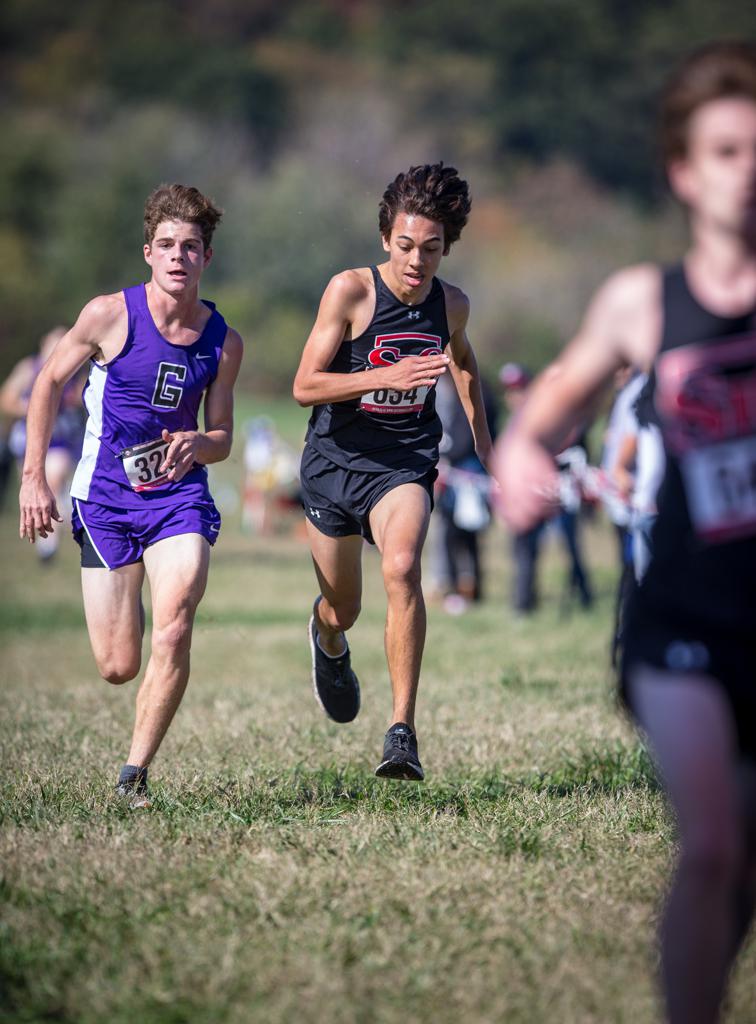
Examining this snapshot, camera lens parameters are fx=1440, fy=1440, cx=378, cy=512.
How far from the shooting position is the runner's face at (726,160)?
10.5 ft

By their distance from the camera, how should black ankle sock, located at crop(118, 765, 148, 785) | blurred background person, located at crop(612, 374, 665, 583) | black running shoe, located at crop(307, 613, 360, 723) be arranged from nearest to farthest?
black ankle sock, located at crop(118, 765, 148, 785) < black running shoe, located at crop(307, 613, 360, 723) < blurred background person, located at crop(612, 374, 665, 583)

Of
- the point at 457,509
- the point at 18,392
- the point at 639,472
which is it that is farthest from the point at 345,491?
the point at 457,509

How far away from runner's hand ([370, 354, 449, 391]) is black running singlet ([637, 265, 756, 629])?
248cm

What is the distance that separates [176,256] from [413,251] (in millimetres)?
Answer: 983

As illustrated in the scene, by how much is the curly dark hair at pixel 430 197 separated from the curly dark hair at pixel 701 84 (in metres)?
2.64

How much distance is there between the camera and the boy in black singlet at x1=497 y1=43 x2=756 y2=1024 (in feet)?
9.82

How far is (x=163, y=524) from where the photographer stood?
573 centimetres

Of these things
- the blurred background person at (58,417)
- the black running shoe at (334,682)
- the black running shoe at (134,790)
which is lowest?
the black running shoe at (134,790)

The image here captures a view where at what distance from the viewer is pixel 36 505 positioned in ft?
18.6

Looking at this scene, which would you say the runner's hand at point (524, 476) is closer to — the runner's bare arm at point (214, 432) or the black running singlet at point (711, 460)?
the black running singlet at point (711, 460)

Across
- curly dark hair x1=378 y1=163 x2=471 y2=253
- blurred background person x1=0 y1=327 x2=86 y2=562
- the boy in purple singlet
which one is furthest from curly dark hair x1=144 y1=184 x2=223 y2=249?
blurred background person x1=0 y1=327 x2=86 y2=562

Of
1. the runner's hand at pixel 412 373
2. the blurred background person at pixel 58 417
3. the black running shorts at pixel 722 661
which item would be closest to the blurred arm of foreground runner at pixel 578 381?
the black running shorts at pixel 722 661

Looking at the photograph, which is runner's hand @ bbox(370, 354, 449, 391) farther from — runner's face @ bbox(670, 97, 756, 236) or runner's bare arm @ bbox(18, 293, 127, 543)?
runner's face @ bbox(670, 97, 756, 236)

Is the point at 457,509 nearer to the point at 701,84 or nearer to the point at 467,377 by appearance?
the point at 467,377
